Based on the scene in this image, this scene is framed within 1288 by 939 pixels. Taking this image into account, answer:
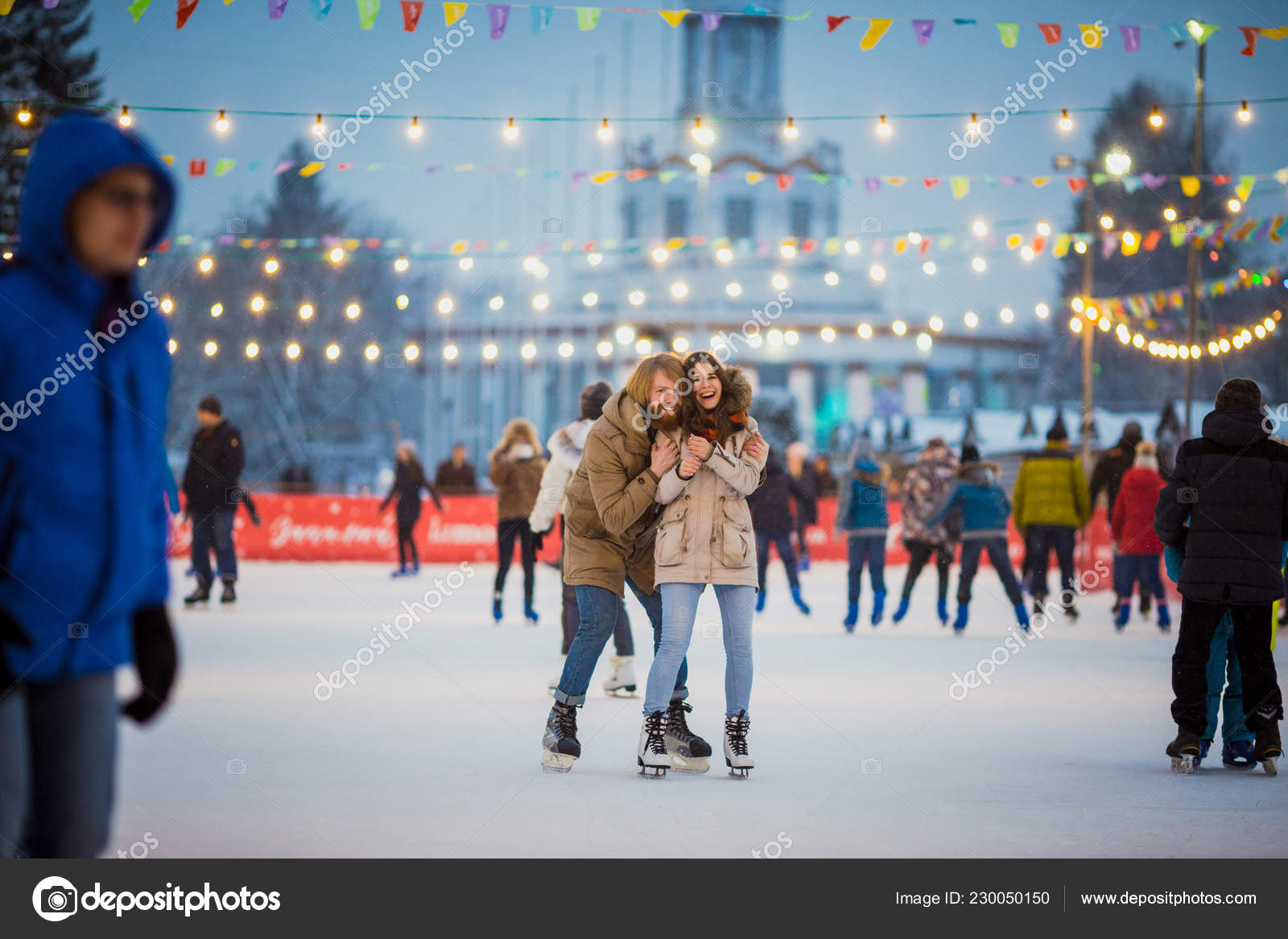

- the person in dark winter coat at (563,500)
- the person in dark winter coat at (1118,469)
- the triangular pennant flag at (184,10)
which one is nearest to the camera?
the person in dark winter coat at (563,500)

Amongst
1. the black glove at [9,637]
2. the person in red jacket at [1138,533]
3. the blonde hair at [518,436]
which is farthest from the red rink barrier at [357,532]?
the black glove at [9,637]

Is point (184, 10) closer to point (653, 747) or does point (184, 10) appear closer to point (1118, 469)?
point (653, 747)

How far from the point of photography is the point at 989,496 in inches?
540

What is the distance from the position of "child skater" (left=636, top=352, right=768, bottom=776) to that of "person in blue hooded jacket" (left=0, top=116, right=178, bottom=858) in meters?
3.42

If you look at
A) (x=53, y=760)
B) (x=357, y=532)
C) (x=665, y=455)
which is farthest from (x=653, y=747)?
(x=357, y=532)

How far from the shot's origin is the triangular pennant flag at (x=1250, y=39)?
12209 millimetres

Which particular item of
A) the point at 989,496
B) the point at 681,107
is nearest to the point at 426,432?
the point at 681,107

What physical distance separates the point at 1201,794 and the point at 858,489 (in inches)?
323

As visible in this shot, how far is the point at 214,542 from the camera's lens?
14.7 meters

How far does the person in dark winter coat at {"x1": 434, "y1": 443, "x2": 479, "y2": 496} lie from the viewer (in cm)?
2445

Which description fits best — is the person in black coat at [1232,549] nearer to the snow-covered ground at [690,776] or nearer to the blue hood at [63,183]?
the snow-covered ground at [690,776]

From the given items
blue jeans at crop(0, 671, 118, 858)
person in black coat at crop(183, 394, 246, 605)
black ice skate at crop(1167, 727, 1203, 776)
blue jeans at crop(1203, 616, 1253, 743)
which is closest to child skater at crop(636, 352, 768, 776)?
black ice skate at crop(1167, 727, 1203, 776)
